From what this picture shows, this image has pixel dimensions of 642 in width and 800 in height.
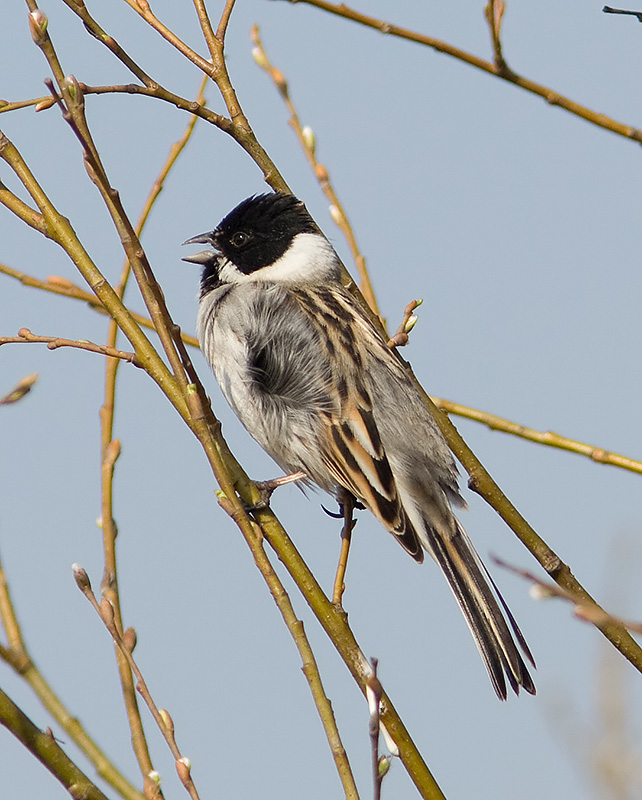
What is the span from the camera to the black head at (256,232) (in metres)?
5.11

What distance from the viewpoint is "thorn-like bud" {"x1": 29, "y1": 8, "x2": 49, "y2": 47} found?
237 centimetres

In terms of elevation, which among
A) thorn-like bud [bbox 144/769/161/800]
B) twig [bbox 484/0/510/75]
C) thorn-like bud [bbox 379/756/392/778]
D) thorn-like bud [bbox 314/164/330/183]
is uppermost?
thorn-like bud [bbox 314/164/330/183]

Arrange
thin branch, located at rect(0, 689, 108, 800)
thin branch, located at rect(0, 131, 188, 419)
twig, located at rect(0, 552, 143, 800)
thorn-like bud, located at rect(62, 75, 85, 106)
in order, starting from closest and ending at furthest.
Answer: thin branch, located at rect(0, 689, 108, 800) → twig, located at rect(0, 552, 143, 800) → thorn-like bud, located at rect(62, 75, 85, 106) → thin branch, located at rect(0, 131, 188, 419)

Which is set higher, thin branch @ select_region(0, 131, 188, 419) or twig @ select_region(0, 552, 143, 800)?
thin branch @ select_region(0, 131, 188, 419)

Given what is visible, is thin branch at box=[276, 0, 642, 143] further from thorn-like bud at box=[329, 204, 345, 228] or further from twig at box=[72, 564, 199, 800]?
twig at box=[72, 564, 199, 800]

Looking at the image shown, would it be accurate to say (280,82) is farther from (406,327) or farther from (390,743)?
(390,743)

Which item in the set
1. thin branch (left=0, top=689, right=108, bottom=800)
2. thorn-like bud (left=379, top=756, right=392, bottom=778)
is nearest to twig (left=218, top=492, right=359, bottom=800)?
thorn-like bud (left=379, top=756, right=392, bottom=778)

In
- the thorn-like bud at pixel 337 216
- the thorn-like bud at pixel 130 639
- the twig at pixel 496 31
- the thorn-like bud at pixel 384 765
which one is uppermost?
the thorn-like bud at pixel 337 216

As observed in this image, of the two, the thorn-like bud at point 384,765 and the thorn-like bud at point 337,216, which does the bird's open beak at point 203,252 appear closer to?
the thorn-like bud at point 337,216

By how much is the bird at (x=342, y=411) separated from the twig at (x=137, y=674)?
1818mm

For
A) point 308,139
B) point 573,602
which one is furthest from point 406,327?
point 573,602

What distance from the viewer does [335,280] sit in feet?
16.8

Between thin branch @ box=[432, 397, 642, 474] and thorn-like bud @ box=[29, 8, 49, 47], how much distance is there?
151 centimetres

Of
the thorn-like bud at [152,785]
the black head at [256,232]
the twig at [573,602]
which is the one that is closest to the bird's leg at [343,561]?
the thorn-like bud at [152,785]
